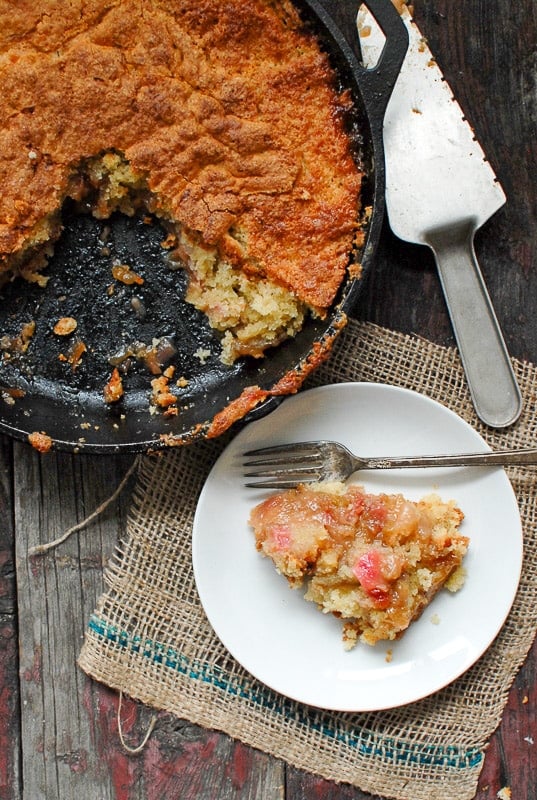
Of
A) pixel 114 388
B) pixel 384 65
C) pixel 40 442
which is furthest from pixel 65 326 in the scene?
pixel 384 65

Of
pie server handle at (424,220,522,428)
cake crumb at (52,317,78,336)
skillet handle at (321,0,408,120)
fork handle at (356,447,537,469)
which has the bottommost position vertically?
fork handle at (356,447,537,469)

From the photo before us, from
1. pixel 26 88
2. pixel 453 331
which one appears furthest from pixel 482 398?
pixel 26 88

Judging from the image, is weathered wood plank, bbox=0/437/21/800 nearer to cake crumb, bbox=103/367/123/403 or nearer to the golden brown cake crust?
cake crumb, bbox=103/367/123/403

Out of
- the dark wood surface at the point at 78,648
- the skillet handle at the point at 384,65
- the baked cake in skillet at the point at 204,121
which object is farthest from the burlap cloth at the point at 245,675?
the skillet handle at the point at 384,65

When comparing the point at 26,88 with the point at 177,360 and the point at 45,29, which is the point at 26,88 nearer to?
the point at 45,29

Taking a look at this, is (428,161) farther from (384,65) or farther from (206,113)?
(206,113)

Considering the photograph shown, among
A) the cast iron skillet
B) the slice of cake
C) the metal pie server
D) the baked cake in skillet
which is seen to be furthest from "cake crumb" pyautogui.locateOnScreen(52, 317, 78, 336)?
the metal pie server
